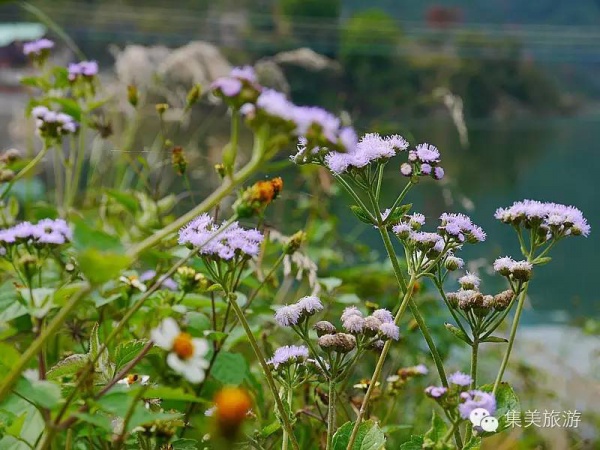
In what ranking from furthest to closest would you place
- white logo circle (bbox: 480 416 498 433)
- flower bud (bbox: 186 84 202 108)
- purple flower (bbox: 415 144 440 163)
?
flower bud (bbox: 186 84 202 108) → purple flower (bbox: 415 144 440 163) → white logo circle (bbox: 480 416 498 433)

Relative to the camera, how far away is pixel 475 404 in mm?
473

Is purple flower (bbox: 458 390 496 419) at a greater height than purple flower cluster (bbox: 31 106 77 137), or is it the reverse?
purple flower cluster (bbox: 31 106 77 137)

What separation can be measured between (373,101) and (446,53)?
2.11 metres

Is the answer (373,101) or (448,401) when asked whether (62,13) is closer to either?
(373,101)

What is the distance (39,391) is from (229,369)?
33 cm

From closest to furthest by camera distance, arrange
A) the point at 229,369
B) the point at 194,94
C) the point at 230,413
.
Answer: the point at 230,413 → the point at 229,369 → the point at 194,94

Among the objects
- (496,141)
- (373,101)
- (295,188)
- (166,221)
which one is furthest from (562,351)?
(496,141)

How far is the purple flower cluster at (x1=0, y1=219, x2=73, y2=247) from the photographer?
1.78 ft

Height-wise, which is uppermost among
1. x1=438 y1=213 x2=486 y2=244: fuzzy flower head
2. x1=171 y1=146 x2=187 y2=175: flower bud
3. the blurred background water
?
the blurred background water

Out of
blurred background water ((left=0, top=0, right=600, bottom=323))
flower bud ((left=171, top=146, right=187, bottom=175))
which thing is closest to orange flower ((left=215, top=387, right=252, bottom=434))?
flower bud ((left=171, top=146, right=187, bottom=175))

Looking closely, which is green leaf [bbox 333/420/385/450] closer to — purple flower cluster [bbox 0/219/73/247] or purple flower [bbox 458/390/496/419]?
purple flower [bbox 458/390/496/419]

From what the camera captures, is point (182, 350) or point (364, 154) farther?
point (364, 154)

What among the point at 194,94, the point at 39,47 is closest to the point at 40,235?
the point at 194,94

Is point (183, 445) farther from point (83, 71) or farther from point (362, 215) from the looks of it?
point (83, 71)
